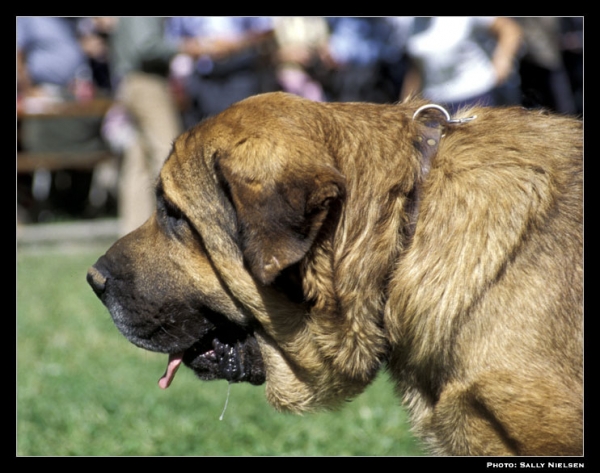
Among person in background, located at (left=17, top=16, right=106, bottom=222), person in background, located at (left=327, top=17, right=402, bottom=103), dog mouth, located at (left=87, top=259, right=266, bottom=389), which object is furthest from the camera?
person in background, located at (left=17, top=16, right=106, bottom=222)

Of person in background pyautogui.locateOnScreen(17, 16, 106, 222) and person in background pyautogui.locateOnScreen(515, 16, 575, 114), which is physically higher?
person in background pyautogui.locateOnScreen(515, 16, 575, 114)

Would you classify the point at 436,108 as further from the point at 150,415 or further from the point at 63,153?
the point at 63,153

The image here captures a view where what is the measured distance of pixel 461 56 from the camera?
6156 mm

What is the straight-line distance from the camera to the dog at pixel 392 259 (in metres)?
2.62

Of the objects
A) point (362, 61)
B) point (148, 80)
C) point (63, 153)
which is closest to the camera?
point (148, 80)

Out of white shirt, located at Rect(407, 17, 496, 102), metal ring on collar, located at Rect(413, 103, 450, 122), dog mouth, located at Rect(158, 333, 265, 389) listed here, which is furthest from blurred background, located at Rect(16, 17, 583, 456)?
dog mouth, located at Rect(158, 333, 265, 389)

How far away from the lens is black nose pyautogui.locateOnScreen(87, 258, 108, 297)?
10.9 ft

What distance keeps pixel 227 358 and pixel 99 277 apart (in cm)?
63

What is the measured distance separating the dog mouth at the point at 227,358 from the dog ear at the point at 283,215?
59cm

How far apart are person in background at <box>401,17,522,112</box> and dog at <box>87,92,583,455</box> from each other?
9.83ft

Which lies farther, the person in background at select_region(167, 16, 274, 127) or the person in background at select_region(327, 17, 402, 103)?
the person in background at select_region(327, 17, 402, 103)

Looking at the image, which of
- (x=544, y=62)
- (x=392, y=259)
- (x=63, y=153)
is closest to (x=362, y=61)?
(x=544, y=62)

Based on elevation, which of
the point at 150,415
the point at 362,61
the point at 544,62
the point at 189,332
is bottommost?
the point at 150,415

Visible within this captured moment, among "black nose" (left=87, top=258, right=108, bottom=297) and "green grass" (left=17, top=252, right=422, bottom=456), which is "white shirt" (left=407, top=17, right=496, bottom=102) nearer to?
"green grass" (left=17, top=252, right=422, bottom=456)
